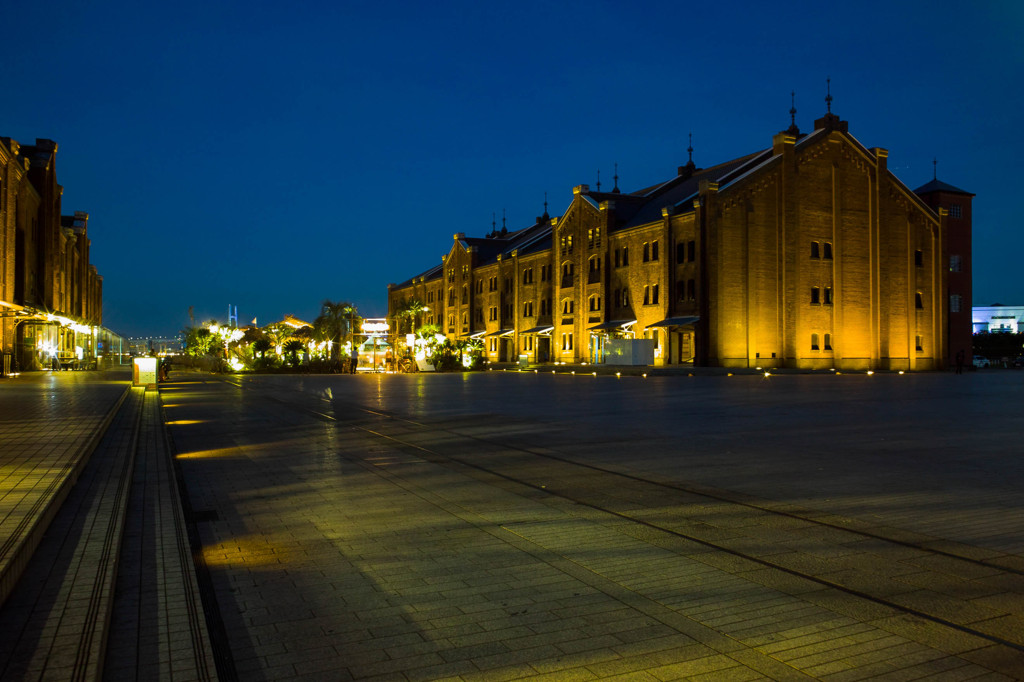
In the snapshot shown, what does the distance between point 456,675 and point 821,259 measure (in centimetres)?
5841

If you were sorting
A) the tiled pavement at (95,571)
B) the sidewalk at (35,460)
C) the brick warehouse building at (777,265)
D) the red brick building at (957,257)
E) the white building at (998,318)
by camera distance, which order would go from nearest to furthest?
the tiled pavement at (95,571), the sidewalk at (35,460), the brick warehouse building at (777,265), the red brick building at (957,257), the white building at (998,318)

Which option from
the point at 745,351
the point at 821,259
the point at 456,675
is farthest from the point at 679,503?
the point at 821,259

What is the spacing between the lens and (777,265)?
183ft

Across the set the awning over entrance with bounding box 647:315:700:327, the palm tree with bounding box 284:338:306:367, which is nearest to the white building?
the awning over entrance with bounding box 647:315:700:327

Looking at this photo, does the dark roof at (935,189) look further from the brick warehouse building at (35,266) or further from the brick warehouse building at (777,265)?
the brick warehouse building at (35,266)

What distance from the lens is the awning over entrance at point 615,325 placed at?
5956cm

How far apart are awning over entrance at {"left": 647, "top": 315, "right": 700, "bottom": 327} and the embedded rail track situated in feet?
141

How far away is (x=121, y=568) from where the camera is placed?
18.1 ft

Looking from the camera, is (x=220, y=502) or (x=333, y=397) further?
(x=333, y=397)

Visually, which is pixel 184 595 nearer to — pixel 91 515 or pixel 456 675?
pixel 456 675

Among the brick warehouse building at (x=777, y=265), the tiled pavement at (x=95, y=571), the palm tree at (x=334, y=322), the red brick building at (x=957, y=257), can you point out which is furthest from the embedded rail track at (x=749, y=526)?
the red brick building at (x=957, y=257)

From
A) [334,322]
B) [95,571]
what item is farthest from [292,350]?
[95,571]

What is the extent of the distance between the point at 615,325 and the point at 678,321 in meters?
7.18

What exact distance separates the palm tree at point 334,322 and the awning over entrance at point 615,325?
22.4 meters
